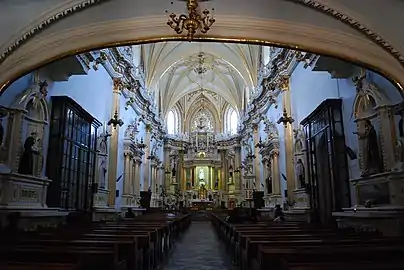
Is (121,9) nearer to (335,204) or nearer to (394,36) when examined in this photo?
(394,36)

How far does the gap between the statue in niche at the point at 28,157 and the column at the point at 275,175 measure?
10.7 m

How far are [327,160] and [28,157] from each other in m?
7.68

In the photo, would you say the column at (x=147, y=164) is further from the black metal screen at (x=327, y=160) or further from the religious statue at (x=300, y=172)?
the black metal screen at (x=327, y=160)

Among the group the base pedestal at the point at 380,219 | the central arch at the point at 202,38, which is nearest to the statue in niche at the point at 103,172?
the central arch at the point at 202,38

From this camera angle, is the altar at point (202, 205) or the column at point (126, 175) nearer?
the column at point (126, 175)

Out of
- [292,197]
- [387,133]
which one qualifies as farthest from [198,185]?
[387,133]

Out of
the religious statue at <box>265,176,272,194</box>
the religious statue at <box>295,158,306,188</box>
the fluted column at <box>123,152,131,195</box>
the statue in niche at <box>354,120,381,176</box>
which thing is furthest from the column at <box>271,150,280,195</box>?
the statue in niche at <box>354,120,381,176</box>

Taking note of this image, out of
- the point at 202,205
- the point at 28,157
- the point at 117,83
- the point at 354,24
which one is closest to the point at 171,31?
the point at 354,24

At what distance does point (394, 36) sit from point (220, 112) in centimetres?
2852

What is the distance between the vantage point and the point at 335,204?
8594mm

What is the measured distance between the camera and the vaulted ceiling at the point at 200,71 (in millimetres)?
21219

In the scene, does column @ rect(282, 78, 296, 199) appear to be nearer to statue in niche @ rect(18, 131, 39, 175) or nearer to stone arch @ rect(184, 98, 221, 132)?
statue in niche @ rect(18, 131, 39, 175)

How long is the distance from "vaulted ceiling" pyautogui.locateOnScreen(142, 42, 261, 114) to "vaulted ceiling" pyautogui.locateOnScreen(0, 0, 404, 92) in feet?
45.3

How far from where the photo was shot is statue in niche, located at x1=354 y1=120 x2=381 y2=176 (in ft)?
22.6
